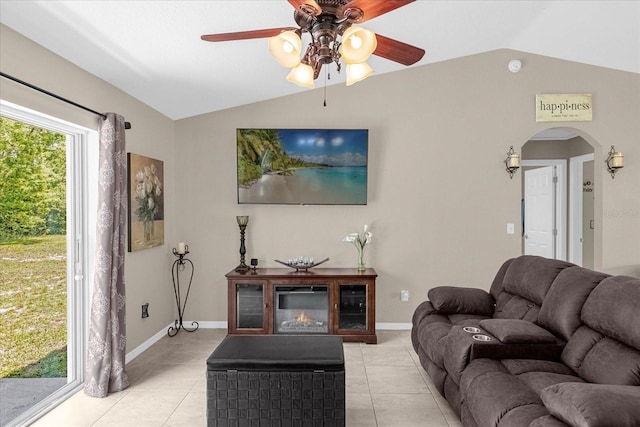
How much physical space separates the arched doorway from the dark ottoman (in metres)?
5.01

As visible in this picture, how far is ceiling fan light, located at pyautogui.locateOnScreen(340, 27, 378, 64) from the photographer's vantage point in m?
1.92

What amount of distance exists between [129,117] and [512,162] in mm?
3879

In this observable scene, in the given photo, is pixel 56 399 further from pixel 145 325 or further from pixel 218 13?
pixel 218 13

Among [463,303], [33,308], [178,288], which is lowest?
[178,288]

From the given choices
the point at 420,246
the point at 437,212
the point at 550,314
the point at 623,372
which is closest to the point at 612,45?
the point at 437,212

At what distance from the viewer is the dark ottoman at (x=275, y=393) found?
236cm

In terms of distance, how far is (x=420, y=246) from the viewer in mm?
4832

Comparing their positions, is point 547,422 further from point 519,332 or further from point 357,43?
point 357,43

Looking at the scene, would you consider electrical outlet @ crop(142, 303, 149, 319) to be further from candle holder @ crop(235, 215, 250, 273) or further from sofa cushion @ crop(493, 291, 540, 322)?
sofa cushion @ crop(493, 291, 540, 322)

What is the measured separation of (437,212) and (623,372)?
9.59ft

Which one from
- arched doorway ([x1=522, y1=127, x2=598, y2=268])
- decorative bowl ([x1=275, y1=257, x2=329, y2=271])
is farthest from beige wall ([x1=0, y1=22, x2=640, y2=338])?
arched doorway ([x1=522, y1=127, x2=598, y2=268])

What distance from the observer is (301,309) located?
14.6ft

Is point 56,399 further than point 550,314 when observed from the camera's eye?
Yes

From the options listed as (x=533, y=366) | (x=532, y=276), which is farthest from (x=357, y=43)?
(x=532, y=276)
